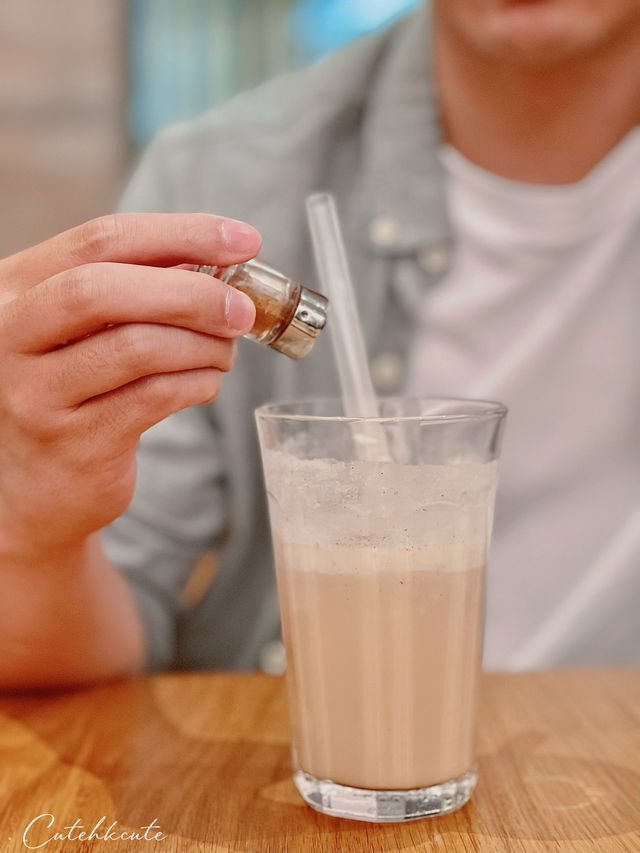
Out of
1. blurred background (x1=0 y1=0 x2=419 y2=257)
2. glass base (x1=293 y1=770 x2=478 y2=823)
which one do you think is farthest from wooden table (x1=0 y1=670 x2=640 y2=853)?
blurred background (x1=0 y1=0 x2=419 y2=257)

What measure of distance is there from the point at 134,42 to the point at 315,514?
292cm

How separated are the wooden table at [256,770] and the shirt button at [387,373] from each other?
41 centimetres

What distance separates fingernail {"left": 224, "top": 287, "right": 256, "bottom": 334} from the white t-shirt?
655 mm

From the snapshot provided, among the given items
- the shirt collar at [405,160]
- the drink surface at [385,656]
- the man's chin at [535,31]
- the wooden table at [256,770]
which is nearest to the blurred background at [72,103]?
the shirt collar at [405,160]

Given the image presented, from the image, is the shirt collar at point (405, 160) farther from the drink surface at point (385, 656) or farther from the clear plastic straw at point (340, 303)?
the drink surface at point (385, 656)

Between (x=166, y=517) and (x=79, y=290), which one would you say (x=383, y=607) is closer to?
(x=79, y=290)

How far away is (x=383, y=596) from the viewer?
591 mm

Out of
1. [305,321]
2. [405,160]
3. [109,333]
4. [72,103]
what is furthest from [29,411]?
[72,103]

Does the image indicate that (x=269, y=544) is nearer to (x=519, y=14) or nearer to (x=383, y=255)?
(x=383, y=255)

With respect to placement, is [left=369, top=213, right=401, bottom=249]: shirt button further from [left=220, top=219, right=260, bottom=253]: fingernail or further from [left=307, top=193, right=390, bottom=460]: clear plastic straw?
[left=220, top=219, right=260, bottom=253]: fingernail

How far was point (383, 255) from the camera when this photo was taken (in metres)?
1.17

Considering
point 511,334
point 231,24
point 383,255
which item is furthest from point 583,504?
point 231,24

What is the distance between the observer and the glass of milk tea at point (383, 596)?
0.58m

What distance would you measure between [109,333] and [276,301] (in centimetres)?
10
